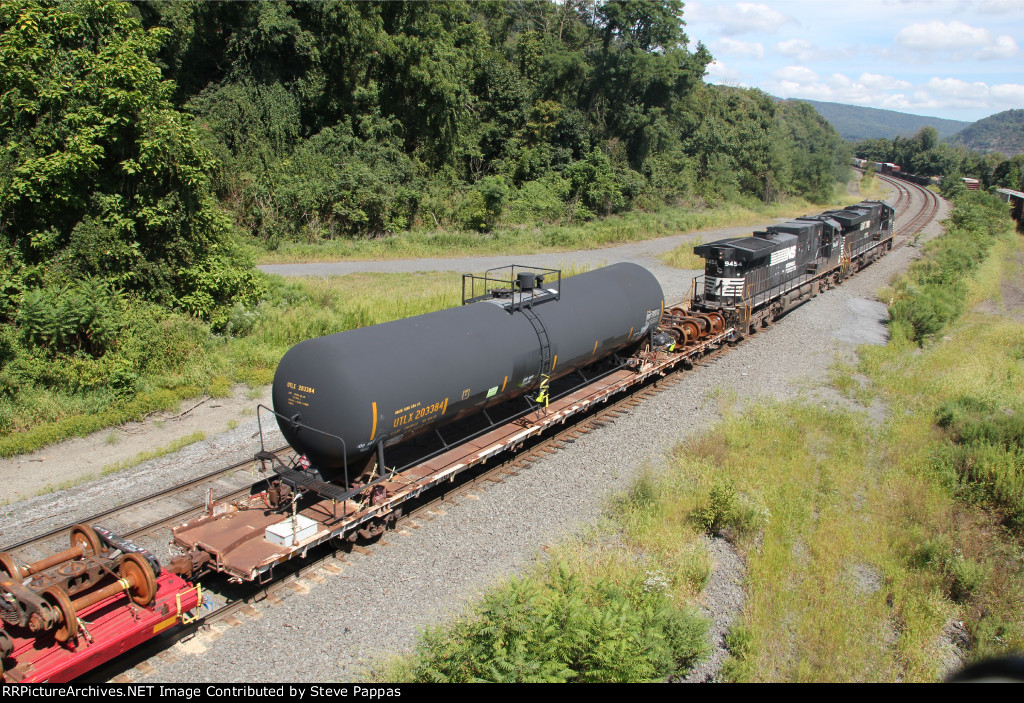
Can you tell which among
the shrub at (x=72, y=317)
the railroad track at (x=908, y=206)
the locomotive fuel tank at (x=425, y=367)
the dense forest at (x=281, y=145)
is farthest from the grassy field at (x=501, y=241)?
the locomotive fuel tank at (x=425, y=367)

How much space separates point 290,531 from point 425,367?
3.47 m

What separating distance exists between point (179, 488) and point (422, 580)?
20.3 ft

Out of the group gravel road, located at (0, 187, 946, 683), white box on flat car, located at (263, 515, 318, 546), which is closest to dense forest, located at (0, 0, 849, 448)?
gravel road, located at (0, 187, 946, 683)

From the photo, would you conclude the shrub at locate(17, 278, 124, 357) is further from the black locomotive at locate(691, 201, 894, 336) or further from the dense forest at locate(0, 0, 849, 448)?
the black locomotive at locate(691, 201, 894, 336)

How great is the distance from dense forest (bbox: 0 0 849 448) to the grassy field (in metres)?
1.84

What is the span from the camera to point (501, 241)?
150ft

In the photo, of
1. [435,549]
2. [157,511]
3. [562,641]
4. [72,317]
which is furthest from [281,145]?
[562,641]

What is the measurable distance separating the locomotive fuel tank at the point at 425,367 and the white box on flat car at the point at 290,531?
113cm

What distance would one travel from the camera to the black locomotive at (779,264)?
2392 cm

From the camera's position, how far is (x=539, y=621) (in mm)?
8625

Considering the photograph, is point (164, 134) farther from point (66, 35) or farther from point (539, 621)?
point (539, 621)

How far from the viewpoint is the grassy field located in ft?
135

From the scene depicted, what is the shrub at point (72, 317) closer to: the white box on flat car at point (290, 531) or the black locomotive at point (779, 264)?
the white box on flat car at point (290, 531)
